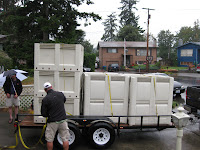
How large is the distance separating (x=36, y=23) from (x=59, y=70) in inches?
592

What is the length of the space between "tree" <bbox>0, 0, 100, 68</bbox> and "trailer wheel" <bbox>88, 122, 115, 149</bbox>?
12917mm

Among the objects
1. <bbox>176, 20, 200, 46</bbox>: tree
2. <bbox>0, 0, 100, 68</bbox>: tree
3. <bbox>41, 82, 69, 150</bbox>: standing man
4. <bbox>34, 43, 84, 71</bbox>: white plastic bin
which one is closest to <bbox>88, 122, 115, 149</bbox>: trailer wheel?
<bbox>41, 82, 69, 150</bbox>: standing man

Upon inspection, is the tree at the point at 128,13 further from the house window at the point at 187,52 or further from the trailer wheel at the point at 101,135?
the trailer wheel at the point at 101,135

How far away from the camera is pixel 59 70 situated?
5441 millimetres

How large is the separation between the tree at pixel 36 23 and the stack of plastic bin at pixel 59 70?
476 inches

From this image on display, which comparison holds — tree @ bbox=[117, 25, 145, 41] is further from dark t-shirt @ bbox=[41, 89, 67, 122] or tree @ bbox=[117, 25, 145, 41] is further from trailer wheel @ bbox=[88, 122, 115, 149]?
dark t-shirt @ bbox=[41, 89, 67, 122]

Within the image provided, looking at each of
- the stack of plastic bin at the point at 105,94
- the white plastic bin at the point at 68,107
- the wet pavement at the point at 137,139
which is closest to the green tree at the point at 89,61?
the wet pavement at the point at 137,139

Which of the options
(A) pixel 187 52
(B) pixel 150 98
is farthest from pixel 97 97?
(A) pixel 187 52

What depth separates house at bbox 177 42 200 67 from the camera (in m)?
47.3

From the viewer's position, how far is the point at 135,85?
5.60 metres

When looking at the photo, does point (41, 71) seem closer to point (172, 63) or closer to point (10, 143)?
point (10, 143)

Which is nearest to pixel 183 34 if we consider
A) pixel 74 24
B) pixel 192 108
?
pixel 74 24

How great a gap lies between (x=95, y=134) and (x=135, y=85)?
1.67 metres

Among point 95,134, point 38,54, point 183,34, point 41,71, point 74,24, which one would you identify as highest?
point 183,34
